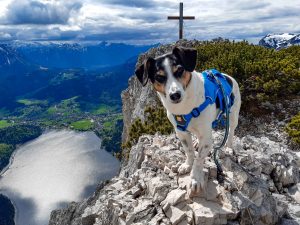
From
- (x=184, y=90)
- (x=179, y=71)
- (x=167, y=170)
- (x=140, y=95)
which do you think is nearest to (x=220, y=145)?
(x=167, y=170)

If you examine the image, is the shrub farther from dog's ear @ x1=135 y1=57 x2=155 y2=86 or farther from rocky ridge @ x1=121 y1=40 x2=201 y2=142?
dog's ear @ x1=135 y1=57 x2=155 y2=86

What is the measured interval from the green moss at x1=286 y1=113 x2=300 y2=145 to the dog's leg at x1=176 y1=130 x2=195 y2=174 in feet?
28.3

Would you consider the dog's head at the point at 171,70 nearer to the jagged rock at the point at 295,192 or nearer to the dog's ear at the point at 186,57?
the dog's ear at the point at 186,57

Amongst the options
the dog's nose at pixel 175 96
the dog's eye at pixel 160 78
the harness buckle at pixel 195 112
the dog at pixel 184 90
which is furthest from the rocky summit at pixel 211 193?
the dog's eye at pixel 160 78

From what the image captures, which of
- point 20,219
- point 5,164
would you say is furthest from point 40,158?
point 20,219

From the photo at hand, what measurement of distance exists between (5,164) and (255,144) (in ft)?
519

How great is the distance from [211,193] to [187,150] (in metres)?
1.14

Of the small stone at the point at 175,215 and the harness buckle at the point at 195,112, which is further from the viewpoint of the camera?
the small stone at the point at 175,215

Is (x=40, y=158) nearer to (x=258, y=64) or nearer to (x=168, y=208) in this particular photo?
(x=258, y=64)

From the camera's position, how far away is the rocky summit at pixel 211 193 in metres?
7.87

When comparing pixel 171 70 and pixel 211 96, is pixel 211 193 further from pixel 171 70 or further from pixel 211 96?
pixel 171 70

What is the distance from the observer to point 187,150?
837 centimetres

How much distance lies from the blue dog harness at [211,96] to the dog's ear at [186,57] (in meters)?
1.03

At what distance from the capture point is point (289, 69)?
19.6 metres
